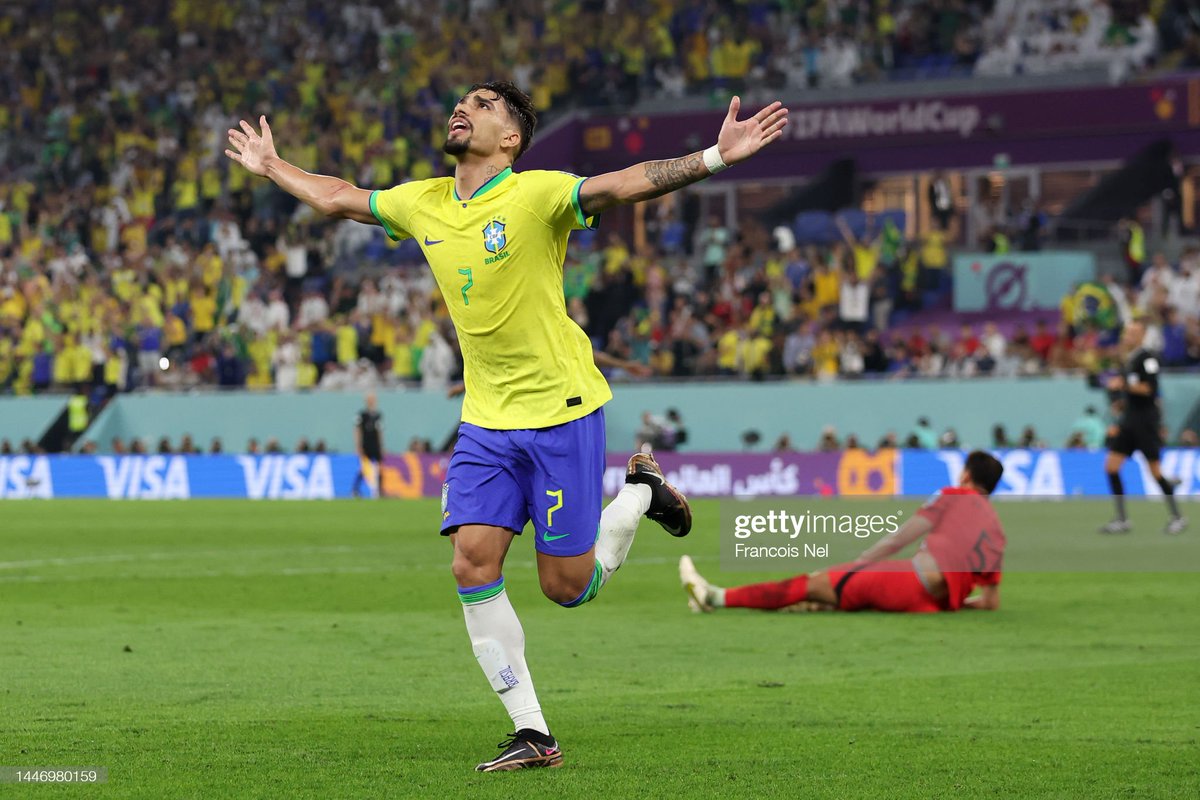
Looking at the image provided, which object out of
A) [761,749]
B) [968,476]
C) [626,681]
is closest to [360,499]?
[968,476]

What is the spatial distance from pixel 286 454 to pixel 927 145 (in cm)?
1422

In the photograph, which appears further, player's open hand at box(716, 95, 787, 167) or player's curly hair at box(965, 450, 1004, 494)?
player's curly hair at box(965, 450, 1004, 494)

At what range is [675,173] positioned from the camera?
21.5 feet

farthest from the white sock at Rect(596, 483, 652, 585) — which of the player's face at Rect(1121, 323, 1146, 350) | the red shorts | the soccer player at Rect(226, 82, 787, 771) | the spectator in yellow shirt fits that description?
the spectator in yellow shirt

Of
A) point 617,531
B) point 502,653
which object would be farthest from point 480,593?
point 617,531

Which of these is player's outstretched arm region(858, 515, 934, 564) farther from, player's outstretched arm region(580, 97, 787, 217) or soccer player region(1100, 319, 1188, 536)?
soccer player region(1100, 319, 1188, 536)

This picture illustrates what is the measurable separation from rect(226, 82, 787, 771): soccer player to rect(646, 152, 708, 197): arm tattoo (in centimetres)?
20

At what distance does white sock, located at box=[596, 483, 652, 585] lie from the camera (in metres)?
7.64

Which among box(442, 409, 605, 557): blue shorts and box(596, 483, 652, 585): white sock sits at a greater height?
box(442, 409, 605, 557): blue shorts

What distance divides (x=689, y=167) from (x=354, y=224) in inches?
1251

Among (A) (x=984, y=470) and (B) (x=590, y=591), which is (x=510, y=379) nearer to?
(B) (x=590, y=591)

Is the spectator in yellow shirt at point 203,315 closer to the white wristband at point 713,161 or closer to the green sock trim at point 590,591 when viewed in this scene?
the green sock trim at point 590,591
